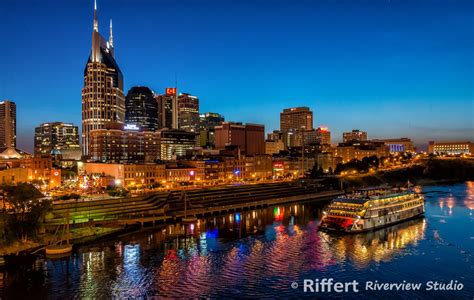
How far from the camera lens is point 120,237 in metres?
56.8

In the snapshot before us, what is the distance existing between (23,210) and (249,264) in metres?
28.8

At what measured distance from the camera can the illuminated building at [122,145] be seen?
178m

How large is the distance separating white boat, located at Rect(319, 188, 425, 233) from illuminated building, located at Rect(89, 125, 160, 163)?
124 metres

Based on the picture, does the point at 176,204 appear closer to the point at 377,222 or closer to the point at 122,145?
the point at 377,222

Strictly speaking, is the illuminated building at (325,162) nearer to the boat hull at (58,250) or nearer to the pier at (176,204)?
the pier at (176,204)

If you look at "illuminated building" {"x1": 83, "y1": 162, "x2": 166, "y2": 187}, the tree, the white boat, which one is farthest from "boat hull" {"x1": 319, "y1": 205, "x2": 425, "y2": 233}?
"illuminated building" {"x1": 83, "y1": 162, "x2": 166, "y2": 187}

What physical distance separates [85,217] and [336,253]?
39.0m

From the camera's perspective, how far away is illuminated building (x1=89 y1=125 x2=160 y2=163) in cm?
17788

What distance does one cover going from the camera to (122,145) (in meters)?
185

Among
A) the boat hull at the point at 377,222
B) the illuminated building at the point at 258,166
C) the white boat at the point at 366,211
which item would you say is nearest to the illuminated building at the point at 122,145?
the illuminated building at the point at 258,166

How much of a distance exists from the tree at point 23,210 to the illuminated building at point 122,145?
12110 cm

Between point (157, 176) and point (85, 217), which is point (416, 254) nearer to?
point (85, 217)

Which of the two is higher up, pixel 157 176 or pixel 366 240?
pixel 157 176

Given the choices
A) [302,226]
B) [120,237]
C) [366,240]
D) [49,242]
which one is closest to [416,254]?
[366,240]
